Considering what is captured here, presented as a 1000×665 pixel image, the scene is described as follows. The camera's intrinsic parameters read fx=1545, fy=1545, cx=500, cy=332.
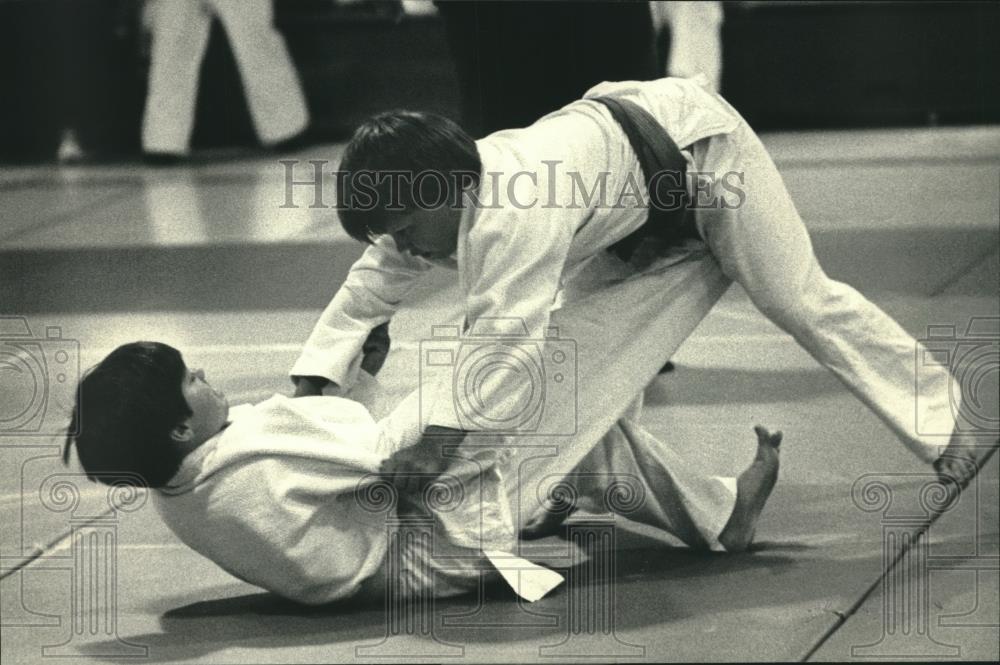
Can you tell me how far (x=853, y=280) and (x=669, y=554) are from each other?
7.11 feet

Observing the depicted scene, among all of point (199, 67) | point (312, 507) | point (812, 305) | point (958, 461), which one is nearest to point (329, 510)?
point (312, 507)

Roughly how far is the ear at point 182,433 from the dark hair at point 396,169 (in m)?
0.41

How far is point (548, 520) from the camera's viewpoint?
9.33 feet

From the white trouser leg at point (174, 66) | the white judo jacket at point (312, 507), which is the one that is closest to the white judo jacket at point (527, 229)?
the white judo jacket at point (312, 507)

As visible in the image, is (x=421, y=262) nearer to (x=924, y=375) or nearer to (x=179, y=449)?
(x=179, y=449)

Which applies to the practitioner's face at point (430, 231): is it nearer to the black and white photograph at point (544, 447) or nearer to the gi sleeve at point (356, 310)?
the black and white photograph at point (544, 447)

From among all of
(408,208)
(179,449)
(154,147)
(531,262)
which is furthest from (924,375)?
(154,147)

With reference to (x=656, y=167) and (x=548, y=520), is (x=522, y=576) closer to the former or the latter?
(x=548, y=520)

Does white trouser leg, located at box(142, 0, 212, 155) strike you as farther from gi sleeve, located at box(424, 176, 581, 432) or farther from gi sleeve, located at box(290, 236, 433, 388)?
gi sleeve, located at box(424, 176, 581, 432)

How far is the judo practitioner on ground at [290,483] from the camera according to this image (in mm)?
2406

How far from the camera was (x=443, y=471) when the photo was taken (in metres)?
2.48

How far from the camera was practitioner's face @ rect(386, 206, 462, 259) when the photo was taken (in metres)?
2.50

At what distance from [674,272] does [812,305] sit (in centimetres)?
25

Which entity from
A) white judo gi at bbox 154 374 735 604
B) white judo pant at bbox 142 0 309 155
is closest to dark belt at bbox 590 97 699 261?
white judo gi at bbox 154 374 735 604
